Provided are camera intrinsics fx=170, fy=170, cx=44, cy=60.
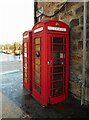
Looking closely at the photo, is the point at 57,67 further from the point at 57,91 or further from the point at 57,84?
the point at 57,91

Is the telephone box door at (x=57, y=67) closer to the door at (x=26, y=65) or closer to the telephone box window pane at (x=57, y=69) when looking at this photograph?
the telephone box window pane at (x=57, y=69)

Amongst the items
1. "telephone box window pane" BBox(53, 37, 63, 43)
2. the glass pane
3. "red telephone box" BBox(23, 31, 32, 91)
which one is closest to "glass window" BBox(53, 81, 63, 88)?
the glass pane

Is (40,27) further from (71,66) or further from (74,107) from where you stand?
(74,107)

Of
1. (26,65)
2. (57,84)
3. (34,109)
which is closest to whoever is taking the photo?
(34,109)

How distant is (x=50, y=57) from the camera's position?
16.5ft

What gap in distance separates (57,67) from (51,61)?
324 mm

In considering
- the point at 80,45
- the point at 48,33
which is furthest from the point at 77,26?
the point at 48,33

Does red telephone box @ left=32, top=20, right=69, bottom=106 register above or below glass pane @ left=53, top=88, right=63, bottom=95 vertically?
above

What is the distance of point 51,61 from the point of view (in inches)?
198

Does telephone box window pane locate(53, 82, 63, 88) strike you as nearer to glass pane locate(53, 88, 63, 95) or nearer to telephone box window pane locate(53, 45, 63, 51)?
glass pane locate(53, 88, 63, 95)

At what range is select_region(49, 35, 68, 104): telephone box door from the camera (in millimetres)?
5066

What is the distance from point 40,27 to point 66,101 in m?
2.46

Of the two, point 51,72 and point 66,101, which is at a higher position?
point 51,72

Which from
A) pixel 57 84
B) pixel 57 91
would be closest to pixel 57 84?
pixel 57 84
